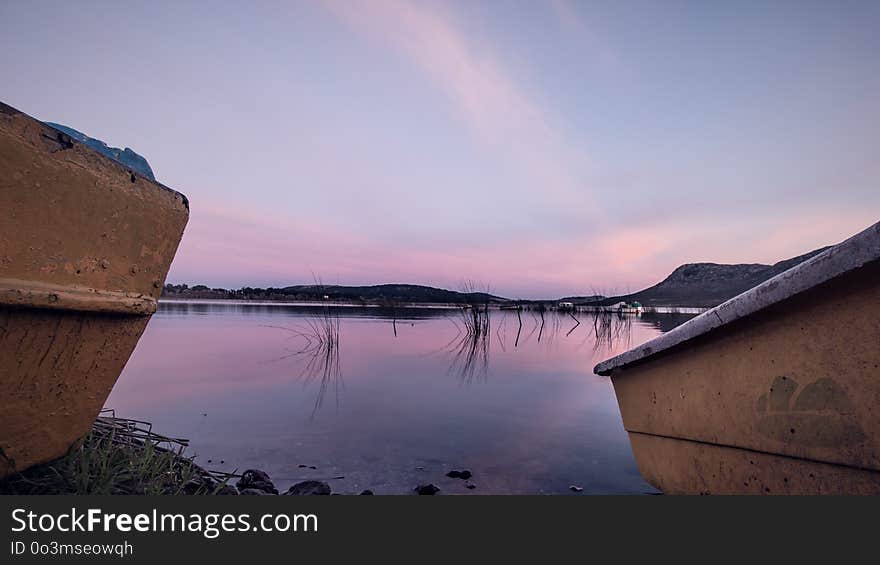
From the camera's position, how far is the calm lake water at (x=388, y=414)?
3.20 metres

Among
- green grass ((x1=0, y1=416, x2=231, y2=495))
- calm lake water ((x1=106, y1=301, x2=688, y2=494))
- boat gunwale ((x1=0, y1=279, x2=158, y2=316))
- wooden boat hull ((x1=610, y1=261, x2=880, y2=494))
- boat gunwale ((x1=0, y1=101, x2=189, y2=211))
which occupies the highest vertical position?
boat gunwale ((x1=0, y1=101, x2=189, y2=211))

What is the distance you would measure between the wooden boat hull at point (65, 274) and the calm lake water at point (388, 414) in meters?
1.46

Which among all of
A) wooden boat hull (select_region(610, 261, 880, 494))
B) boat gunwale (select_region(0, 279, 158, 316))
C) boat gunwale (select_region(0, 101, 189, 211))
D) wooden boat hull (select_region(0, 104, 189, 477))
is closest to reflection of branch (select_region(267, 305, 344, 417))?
wooden boat hull (select_region(0, 104, 189, 477))

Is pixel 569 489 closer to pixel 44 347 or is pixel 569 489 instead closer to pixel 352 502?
pixel 352 502

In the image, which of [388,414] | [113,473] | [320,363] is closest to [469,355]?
[320,363]

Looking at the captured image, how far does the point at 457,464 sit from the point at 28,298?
289cm

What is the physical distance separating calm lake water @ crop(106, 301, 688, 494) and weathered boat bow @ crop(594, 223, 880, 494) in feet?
3.83

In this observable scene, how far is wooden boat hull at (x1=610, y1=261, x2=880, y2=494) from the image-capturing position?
55.1 inches

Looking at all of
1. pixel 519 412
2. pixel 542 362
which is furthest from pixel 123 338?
pixel 542 362

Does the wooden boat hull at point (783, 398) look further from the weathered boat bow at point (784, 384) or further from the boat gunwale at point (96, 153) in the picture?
the boat gunwale at point (96, 153)

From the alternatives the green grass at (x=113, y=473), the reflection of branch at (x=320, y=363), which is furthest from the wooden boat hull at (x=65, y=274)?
the reflection of branch at (x=320, y=363)

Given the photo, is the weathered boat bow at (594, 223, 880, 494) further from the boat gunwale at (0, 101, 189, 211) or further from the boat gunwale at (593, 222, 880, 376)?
the boat gunwale at (0, 101, 189, 211)

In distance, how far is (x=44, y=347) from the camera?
170 cm

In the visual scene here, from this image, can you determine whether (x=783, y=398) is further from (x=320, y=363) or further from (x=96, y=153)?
(x=320, y=363)
